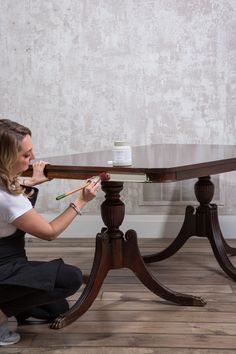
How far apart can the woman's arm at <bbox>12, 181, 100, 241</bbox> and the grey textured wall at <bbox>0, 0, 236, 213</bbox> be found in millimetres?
1706

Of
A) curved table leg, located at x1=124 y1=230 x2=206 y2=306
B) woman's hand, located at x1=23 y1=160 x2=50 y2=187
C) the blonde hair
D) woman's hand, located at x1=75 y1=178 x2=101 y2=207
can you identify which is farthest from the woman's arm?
curved table leg, located at x1=124 y1=230 x2=206 y2=306

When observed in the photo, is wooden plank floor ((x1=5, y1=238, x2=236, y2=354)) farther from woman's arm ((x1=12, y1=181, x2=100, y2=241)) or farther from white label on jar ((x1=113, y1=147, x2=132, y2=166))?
white label on jar ((x1=113, y1=147, x2=132, y2=166))

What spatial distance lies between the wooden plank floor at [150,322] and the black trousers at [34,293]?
14 cm

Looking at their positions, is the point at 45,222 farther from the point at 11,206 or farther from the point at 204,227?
the point at 204,227

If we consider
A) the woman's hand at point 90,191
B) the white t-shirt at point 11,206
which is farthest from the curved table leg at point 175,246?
the white t-shirt at point 11,206

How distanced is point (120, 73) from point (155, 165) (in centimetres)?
169

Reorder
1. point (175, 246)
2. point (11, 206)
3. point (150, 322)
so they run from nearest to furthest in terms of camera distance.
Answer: point (11, 206)
point (150, 322)
point (175, 246)

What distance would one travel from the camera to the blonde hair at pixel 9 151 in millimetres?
2027

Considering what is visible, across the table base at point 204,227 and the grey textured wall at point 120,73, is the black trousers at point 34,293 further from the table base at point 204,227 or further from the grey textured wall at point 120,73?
the grey textured wall at point 120,73

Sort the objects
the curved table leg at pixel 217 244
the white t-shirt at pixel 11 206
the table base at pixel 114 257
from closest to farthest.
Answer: the white t-shirt at pixel 11 206, the table base at pixel 114 257, the curved table leg at pixel 217 244

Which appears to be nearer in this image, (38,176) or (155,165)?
(155,165)

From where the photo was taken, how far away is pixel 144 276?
2.46 m

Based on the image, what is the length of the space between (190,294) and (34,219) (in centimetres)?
95

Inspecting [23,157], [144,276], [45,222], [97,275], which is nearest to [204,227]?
[144,276]
